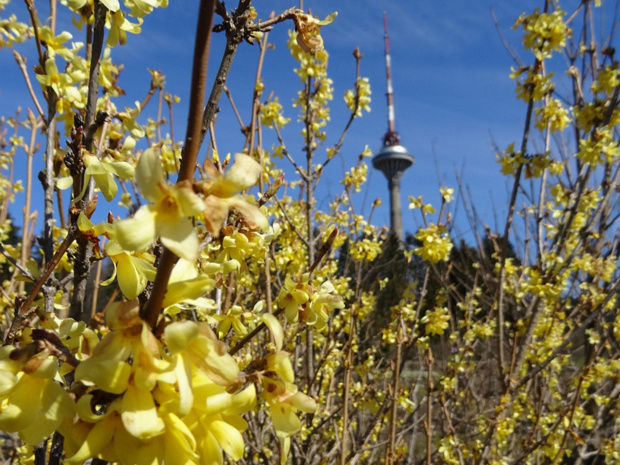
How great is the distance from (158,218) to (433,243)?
9.59ft

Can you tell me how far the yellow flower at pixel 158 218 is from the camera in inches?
21.3

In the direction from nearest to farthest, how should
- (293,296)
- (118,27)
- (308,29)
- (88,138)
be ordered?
(308,29) < (293,296) < (118,27) < (88,138)

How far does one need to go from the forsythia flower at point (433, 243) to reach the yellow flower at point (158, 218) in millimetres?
2867

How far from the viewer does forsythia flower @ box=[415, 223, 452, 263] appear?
10.7ft

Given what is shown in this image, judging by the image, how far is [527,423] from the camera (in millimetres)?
7035

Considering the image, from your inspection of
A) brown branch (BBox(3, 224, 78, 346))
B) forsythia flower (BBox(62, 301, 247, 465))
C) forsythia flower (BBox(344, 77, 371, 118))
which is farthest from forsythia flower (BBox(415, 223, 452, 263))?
forsythia flower (BBox(62, 301, 247, 465))

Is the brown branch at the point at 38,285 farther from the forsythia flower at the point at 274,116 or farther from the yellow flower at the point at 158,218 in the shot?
the forsythia flower at the point at 274,116

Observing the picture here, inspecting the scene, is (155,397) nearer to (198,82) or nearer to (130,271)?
(130,271)

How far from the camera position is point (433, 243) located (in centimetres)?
328

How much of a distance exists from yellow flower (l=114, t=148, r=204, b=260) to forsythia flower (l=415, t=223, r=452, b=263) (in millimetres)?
2867

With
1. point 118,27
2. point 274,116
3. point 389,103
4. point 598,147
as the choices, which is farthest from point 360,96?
point 389,103

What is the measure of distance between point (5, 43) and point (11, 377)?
2.40 metres

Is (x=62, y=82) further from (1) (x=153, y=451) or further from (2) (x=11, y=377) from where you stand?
(1) (x=153, y=451)

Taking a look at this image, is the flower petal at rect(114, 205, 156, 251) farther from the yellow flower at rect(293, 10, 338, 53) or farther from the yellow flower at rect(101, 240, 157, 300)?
the yellow flower at rect(293, 10, 338, 53)
